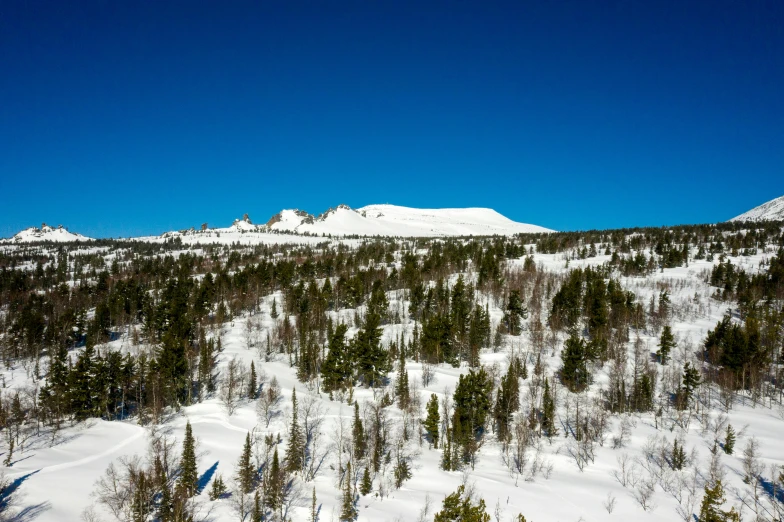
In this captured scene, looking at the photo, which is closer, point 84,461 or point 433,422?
point 84,461

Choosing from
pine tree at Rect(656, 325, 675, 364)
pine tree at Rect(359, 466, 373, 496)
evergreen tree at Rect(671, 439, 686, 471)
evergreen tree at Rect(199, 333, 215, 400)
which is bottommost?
pine tree at Rect(359, 466, 373, 496)

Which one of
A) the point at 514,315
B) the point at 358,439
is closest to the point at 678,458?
the point at 358,439

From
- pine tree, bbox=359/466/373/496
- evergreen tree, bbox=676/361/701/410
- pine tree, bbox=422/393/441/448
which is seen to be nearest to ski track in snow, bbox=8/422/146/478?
pine tree, bbox=359/466/373/496

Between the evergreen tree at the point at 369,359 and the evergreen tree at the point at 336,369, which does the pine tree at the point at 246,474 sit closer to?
the evergreen tree at the point at 336,369

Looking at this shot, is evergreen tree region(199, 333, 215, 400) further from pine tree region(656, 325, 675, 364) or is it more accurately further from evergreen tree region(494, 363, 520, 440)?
pine tree region(656, 325, 675, 364)

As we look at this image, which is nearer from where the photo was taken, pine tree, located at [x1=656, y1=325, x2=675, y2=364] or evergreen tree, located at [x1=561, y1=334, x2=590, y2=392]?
evergreen tree, located at [x1=561, y1=334, x2=590, y2=392]

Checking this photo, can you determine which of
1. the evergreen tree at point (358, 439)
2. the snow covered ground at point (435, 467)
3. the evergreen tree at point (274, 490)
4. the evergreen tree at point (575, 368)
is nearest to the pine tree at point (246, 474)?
the evergreen tree at point (274, 490)

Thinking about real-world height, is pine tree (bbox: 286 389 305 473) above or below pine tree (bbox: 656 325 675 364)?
below

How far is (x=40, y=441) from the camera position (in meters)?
37.8

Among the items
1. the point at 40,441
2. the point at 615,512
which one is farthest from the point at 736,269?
the point at 40,441

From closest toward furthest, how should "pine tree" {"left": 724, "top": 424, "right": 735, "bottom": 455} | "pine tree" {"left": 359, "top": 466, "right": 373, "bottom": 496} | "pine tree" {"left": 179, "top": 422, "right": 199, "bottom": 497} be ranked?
"pine tree" {"left": 179, "top": 422, "right": 199, "bottom": 497}
"pine tree" {"left": 359, "top": 466, "right": 373, "bottom": 496}
"pine tree" {"left": 724, "top": 424, "right": 735, "bottom": 455}

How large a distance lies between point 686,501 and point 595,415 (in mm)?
12954

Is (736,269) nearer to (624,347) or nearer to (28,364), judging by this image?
(624,347)

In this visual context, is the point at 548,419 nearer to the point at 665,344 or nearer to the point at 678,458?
the point at 678,458
